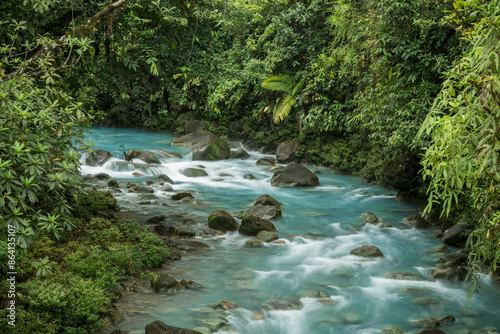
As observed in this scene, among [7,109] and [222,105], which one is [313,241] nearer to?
[7,109]

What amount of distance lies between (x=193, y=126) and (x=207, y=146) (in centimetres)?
463

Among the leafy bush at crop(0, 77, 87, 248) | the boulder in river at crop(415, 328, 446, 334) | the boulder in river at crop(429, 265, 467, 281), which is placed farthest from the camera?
the boulder in river at crop(429, 265, 467, 281)

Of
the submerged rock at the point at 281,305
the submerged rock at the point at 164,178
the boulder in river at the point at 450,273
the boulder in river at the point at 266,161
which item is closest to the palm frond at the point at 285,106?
the boulder in river at the point at 266,161

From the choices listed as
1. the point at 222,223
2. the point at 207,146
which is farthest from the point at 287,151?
the point at 222,223

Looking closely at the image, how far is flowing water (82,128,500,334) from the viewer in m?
5.37

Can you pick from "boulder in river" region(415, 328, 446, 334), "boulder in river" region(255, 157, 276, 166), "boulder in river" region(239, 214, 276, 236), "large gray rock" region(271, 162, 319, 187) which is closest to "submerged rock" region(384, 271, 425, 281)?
"boulder in river" region(415, 328, 446, 334)

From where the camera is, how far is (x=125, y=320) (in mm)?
4824

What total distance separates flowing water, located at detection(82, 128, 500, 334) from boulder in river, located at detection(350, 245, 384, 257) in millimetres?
135

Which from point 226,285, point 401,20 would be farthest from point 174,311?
point 401,20

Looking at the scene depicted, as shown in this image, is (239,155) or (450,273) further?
(239,155)

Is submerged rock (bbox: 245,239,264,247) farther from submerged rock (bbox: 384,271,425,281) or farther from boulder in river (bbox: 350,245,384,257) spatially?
submerged rock (bbox: 384,271,425,281)

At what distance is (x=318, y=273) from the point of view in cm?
695

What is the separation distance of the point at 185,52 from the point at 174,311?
4316 mm

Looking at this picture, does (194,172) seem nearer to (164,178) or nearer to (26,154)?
(164,178)
